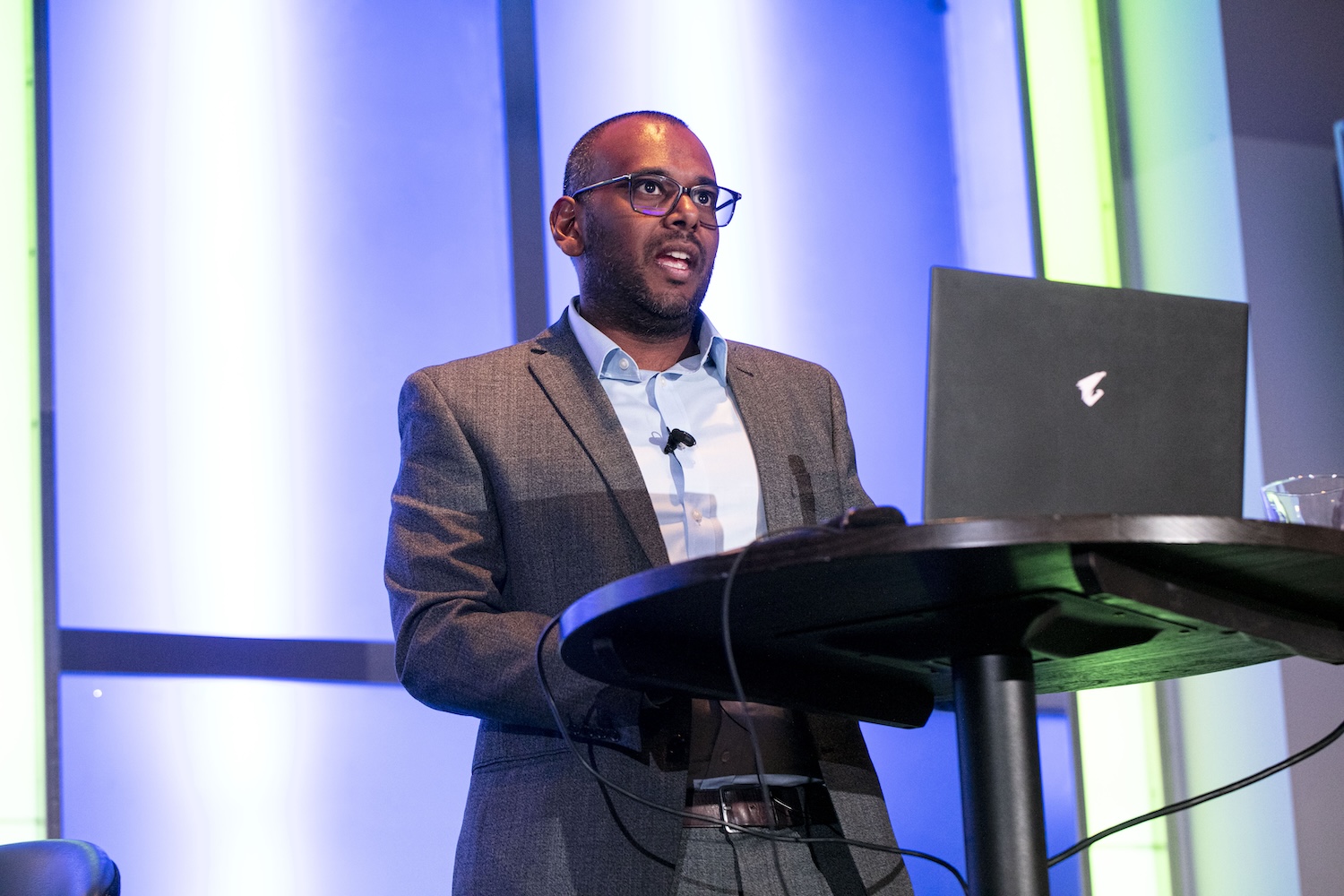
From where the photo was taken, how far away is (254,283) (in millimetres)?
2701

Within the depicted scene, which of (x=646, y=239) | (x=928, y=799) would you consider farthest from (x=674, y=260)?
(x=928, y=799)

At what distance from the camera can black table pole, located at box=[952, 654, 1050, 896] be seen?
3.77ft

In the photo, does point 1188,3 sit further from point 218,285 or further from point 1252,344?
point 218,285

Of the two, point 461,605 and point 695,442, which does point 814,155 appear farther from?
point 461,605

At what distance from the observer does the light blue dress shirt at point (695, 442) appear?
6.08 feet

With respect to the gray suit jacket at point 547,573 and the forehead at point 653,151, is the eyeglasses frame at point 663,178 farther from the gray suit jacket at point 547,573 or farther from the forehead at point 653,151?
the gray suit jacket at point 547,573

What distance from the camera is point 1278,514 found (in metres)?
1.39

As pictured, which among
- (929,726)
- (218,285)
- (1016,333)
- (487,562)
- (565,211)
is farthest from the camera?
(929,726)

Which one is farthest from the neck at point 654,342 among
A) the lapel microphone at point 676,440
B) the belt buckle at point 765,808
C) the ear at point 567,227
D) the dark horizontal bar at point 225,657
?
the dark horizontal bar at point 225,657

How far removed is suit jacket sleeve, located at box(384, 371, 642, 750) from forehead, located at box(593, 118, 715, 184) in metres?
0.52

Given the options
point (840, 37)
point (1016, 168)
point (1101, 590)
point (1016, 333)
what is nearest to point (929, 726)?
point (1016, 168)

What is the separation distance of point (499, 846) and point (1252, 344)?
2504mm

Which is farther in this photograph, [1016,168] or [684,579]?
[1016,168]

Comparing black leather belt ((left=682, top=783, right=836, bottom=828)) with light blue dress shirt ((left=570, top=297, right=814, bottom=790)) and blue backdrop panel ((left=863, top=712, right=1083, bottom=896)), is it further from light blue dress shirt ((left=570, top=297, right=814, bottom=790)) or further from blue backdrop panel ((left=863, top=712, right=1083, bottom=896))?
blue backdrop panel ((left=863, top=712, right=1083, bottom=896))
